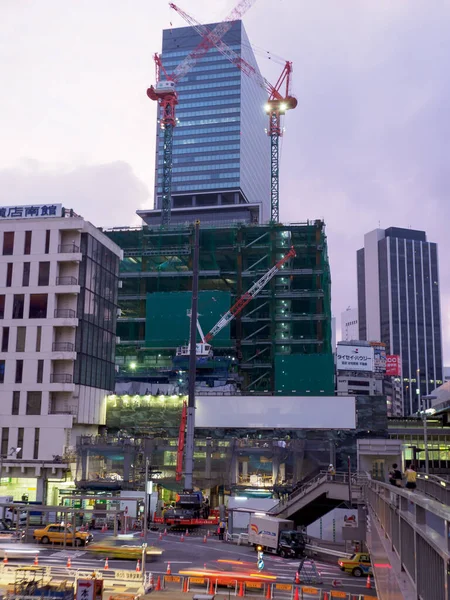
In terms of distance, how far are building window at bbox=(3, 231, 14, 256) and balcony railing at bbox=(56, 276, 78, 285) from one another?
7358 mm

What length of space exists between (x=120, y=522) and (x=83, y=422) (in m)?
22.5

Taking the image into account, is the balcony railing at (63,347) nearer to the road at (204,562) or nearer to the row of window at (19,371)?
the row of window at (19,371)

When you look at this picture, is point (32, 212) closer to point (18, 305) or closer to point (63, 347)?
point (18, 305)

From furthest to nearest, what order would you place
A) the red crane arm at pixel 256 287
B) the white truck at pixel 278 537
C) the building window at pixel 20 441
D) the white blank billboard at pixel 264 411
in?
1. the red crane arm at pixel 256 287
2. the white blank billboard at pixel 264 411
3. the building window at pixel 20 441
4. the white truck at pixel 278 537

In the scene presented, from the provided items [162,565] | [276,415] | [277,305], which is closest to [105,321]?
[276,415]

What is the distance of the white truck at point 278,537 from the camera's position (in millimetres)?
50406

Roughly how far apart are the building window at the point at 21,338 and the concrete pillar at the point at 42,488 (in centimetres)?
1598

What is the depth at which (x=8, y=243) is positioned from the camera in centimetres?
8656

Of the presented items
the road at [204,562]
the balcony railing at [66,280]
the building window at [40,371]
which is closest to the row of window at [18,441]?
the building window at [40,371]

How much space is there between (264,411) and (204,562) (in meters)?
50.0

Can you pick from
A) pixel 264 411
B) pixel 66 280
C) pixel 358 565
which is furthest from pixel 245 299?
pixel 358 565

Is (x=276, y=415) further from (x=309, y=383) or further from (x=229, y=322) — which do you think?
(x=229, y=322)

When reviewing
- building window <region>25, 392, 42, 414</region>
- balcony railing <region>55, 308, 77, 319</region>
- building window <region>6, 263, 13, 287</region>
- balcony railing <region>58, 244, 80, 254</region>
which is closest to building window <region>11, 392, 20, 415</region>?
building window <region>25, 392, 42, 414</region>

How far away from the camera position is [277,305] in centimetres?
12750
